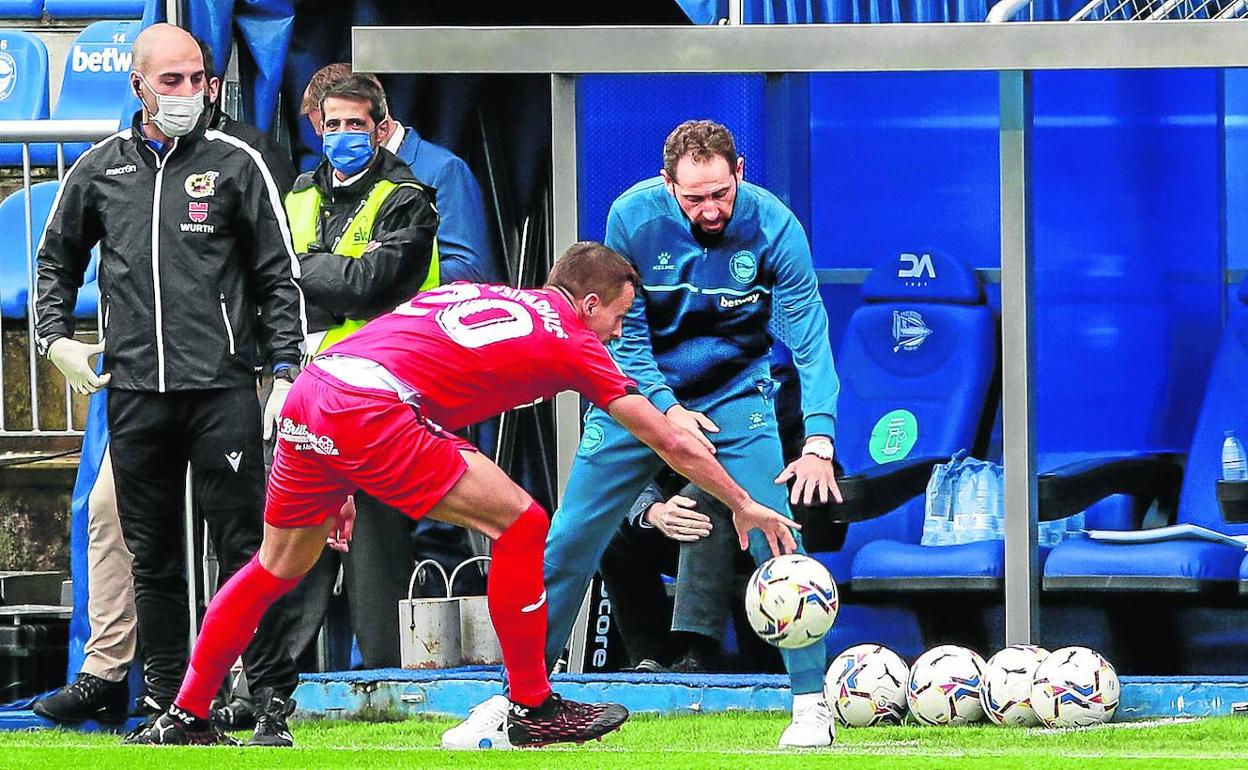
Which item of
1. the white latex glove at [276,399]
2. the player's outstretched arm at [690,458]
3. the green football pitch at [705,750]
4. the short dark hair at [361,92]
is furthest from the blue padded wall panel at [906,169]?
the white latex glove at [276,399]

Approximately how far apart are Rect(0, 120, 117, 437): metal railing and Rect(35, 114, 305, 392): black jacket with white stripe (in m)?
0.49

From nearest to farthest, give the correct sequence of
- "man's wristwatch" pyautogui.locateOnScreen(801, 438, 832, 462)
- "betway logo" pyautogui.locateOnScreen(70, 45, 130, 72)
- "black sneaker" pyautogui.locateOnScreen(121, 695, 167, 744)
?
1. "black sneaker" pyautogui.locateOnScreen(121, 695, 167, 744)
2. "man's wristwatch" pyautogui.locateOnScreen(801, 438, 832, 462)
3. "betway logo" pyautogui.locateOnScreen(70, 45, 130, 72)

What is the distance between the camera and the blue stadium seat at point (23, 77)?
10.7 meters

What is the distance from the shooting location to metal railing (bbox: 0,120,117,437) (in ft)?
25.0

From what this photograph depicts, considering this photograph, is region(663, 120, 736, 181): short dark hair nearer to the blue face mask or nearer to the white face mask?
the blue face mask

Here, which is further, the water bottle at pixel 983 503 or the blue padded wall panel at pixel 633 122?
the water bottle at pixel 983 503

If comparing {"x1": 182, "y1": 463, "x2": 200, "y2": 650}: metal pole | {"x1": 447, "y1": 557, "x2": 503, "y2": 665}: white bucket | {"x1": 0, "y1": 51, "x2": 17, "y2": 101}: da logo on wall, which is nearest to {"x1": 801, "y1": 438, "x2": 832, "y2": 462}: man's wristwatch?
{"x1": 447, "y1": 557, "x2": 503, "y2": 665}: white bucket

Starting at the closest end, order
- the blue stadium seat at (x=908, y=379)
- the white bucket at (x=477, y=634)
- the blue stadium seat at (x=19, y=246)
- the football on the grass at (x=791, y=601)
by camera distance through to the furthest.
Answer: the football on the grass at (x=791, y=601)
the white bucket at (x=477, y=634)
the blue stadium seat at (x=908, y=379)
the blue stadium seat at (x=19, y=246)

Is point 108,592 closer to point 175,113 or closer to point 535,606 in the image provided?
point 175,113

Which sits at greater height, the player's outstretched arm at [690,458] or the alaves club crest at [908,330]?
the alaves club crest at [908,330]

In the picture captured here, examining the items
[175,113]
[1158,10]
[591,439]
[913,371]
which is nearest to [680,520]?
[591,439]

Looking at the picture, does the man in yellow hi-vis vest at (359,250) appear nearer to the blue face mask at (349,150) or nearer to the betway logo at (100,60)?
the blue face mask at (349,150)

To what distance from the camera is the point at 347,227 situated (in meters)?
7.30

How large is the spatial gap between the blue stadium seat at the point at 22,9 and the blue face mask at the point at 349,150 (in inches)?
195
